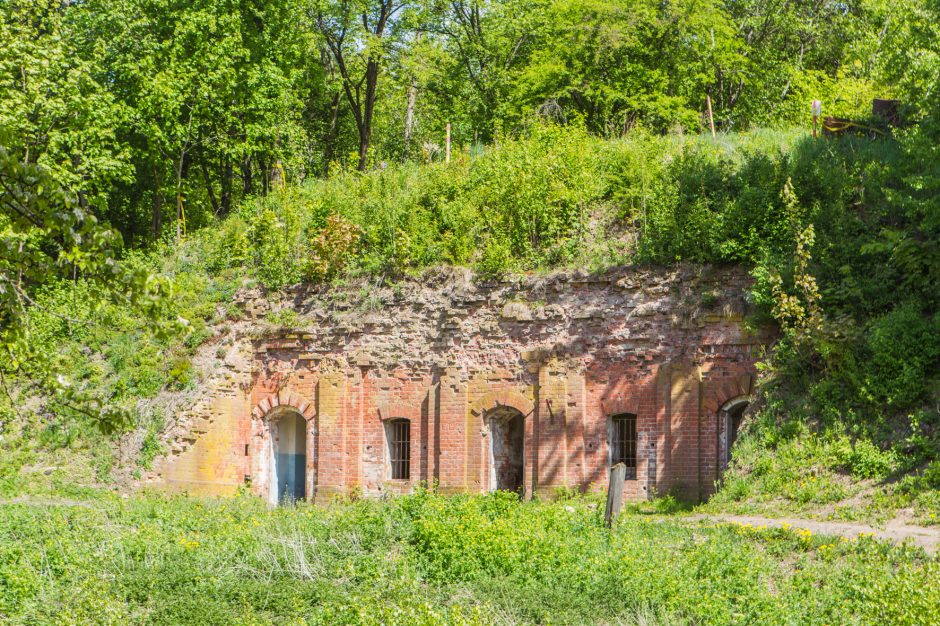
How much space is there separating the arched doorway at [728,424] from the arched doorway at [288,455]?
31.6ft

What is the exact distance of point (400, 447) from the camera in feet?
78.9

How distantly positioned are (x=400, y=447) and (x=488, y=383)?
2766 millimetres

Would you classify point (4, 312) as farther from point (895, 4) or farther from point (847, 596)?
point (895, 4)

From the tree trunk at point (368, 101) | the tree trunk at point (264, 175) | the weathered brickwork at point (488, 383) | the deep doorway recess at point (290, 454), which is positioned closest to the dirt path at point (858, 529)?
the weathered brickwork at point (488, 383)

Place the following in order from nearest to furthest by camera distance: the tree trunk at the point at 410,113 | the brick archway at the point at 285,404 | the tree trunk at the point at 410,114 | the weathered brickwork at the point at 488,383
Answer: the weathered brickwork at the point at 488,383, the brick archway at the point at 285,404, the tree trunk at the point at 410,114, the tree trunk at the point at 410,113

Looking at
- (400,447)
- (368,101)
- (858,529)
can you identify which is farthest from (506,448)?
(368,101)

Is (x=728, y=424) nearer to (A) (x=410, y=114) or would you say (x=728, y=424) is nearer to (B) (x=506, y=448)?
(B) (x=506, y=448)

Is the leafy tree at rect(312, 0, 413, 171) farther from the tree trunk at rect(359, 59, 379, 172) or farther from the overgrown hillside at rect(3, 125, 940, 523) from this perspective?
the overgrown hillside at rect(3, 125, 940, 523)

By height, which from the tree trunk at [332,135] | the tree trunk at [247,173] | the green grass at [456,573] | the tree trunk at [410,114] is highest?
the tree trunk at [410,114]

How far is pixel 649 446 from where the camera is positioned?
20.9 m

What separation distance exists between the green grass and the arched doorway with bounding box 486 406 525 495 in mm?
5797

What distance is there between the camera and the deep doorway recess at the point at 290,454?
82.2 feet

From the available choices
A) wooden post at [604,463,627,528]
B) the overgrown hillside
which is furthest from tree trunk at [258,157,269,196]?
wooden post at [604,463,627,528]

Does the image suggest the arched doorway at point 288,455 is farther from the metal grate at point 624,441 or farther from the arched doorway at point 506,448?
the metal grate at point 624,441
